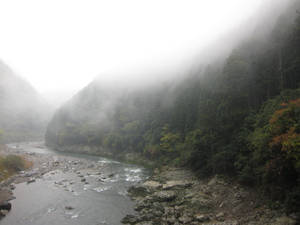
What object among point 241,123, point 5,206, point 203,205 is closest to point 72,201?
point 5,206

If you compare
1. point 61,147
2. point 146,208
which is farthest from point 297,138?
point 61,147

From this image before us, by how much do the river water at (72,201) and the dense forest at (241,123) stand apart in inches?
621

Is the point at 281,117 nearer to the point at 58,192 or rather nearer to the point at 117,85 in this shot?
the point at 58,192

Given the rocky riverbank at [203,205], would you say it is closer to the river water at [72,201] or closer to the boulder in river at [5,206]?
the river water at [72,201]

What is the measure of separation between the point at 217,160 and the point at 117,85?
117 meters

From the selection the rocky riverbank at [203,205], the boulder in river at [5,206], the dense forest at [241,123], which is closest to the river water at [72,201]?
the boulder in river at [5,206]

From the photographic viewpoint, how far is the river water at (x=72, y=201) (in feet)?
76.5

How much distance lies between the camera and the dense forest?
798 inches

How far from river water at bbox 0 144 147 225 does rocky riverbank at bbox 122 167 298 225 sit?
2.83 meters

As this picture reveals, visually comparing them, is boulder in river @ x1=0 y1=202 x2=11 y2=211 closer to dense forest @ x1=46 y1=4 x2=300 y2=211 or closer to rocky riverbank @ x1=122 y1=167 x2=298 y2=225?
rocky riverbank @ x1=122 y1=167 x2=298 y2=225

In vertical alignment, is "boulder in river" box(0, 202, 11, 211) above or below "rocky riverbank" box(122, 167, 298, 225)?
below

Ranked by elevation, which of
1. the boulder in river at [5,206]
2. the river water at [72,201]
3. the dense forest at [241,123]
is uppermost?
the dense forest at [241,123]

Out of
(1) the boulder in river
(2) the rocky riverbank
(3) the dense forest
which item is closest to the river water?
(1) the boulder in river

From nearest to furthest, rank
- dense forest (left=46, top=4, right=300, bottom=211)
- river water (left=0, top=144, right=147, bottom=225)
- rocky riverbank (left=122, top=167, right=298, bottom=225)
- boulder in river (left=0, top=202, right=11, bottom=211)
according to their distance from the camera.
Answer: rocky riverbank (left=122, top=167, right=298, bottom=225), dense forest (left=46, top=4, right=300, bottom=211), river water (left=0, top=144, right=147, bottom=225), boulder in river (left=0, top=202, right=11, bottom=211)
